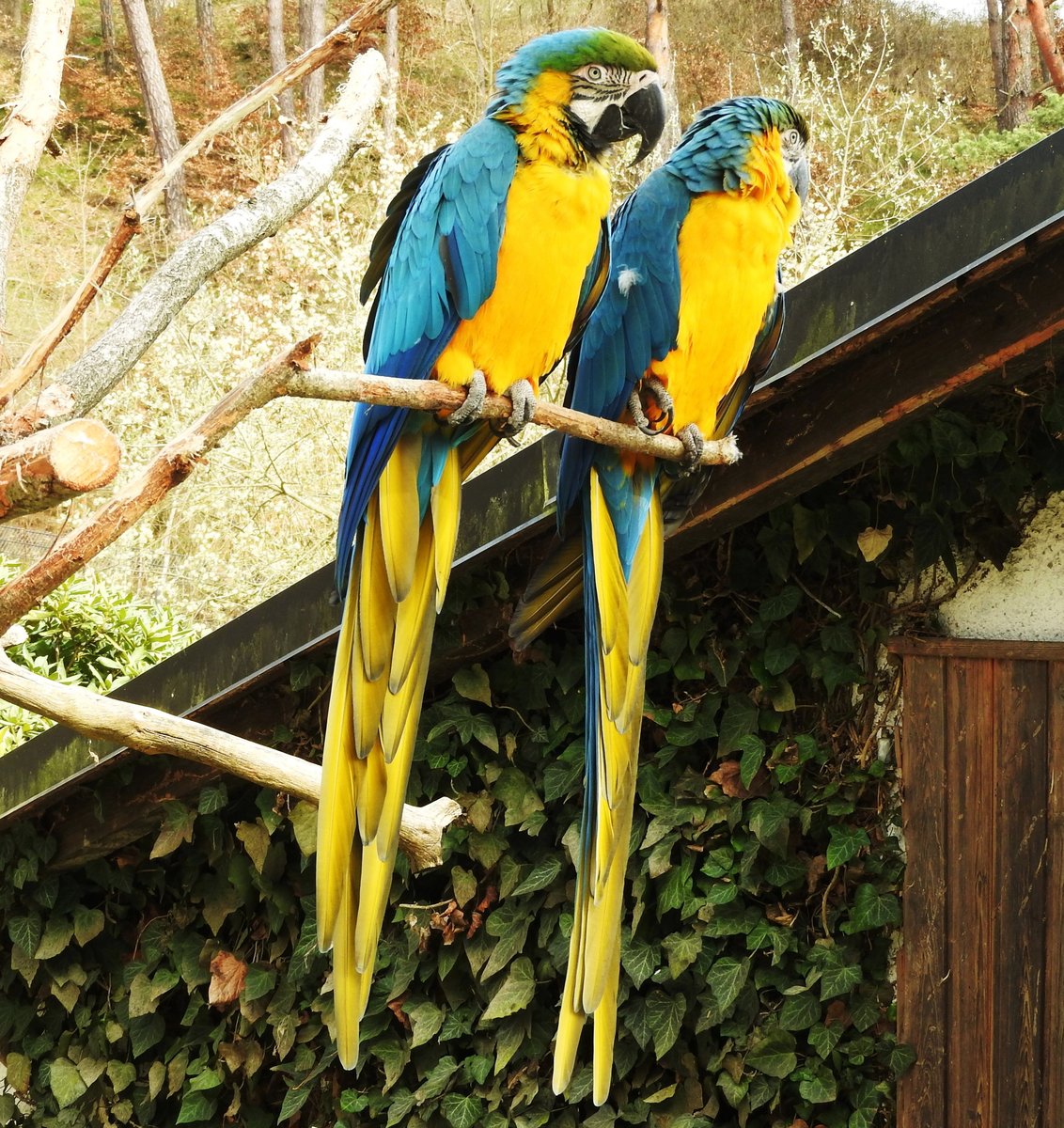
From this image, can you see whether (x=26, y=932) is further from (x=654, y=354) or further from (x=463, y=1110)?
(x=654, y=354)

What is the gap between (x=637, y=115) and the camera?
1.44m

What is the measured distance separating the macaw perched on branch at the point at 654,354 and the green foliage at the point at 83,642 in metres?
2.67

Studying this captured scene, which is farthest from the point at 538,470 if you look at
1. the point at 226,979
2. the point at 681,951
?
the point at 226,979

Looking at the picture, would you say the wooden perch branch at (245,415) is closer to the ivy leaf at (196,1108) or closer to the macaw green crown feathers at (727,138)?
the macaw green crown feathers at (727,138)

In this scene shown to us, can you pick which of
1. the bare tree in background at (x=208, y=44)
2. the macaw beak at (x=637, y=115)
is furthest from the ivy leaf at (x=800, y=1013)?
the bare tree in background at (x=208, y=44)

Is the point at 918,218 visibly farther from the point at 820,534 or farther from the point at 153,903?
the point at 153,903

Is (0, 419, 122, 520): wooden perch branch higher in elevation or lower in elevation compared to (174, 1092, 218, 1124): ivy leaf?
higher

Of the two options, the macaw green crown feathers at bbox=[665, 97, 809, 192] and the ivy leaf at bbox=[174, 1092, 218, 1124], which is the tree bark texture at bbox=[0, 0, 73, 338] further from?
the ivy leaf at bbox=[174, 1092, 218, 1124]

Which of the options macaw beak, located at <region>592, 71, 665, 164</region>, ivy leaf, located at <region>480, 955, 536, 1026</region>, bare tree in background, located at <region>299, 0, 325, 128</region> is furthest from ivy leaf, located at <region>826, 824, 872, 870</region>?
bare tree in background, located at <region>299, 0, 325, 128</region>

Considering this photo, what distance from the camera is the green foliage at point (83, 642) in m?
3.94

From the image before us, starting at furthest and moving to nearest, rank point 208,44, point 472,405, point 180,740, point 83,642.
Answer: point 208,44 < point 83,642 < point 180,740 < point 472,405

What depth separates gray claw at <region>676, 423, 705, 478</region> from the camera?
62.6 inches

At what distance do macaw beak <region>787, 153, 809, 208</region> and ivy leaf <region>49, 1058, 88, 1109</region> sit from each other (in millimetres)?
2789

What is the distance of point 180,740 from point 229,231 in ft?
4.36
